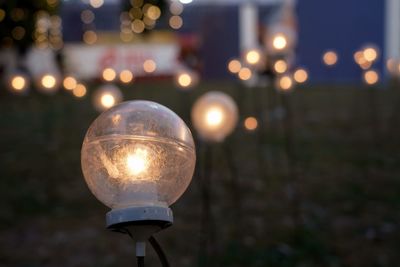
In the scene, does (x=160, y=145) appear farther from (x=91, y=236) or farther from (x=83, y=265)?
(x=91, y=236)

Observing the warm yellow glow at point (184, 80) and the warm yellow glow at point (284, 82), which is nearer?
the warm yellow glow at point (284, 82)

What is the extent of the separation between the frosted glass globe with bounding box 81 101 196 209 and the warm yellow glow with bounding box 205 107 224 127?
3.52m

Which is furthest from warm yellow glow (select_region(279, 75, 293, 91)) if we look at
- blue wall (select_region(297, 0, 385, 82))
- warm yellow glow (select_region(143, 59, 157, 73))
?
warm yellow glow (select_region(143, 59, 157, 73))

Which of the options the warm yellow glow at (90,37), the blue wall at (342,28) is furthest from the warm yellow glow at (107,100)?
the warm yellow glow at (90,37)

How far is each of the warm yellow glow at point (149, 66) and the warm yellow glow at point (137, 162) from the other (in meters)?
25.2

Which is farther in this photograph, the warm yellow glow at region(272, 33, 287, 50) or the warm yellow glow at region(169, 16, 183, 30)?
the warm yellow glow at region(169, 16, 183, 30)

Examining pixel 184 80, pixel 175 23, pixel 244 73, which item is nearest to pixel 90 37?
pixel 175 23

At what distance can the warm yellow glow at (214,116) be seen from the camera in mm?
5895

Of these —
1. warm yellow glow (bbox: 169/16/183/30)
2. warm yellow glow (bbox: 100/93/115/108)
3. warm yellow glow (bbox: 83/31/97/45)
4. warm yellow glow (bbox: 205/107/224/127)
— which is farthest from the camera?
warm yellow glow (bbox: 169/16/183/30)

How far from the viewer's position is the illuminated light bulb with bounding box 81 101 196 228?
2.28 meters

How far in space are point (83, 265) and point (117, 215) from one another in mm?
5525

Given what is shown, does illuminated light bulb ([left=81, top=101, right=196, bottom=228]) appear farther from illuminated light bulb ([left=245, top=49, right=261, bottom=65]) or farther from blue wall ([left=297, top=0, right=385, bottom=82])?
blue wall ([left=297, top=0, right=385, bottom=82])

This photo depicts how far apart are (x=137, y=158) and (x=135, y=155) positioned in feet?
0.04

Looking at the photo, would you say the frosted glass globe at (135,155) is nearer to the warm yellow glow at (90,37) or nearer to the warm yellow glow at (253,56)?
the warm yellow glow at (253,56)
